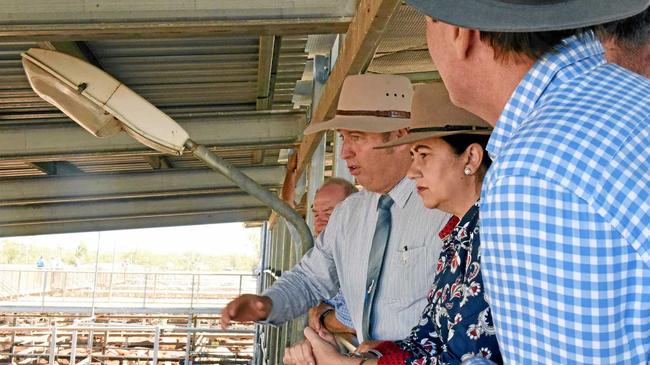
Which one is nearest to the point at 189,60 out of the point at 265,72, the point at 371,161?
the point at 265,72

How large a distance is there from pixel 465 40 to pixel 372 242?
128 centimetres

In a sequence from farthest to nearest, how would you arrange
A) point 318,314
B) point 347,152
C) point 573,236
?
point 318,314
point 347,152
point 573,236

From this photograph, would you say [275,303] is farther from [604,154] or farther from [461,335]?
[604,154]

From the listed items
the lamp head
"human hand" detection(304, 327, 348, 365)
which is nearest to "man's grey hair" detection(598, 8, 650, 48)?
"human hand" detection(304, 327, 348, 365)

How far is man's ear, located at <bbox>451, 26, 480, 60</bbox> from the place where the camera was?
1003 millimetres

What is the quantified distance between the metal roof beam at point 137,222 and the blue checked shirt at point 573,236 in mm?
9274

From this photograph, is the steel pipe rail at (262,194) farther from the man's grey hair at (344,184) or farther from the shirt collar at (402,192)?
the shirt collar at (402,192)

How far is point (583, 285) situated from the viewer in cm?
78

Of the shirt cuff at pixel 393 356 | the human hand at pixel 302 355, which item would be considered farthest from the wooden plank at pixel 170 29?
the shirt cuff at pixel 393 356

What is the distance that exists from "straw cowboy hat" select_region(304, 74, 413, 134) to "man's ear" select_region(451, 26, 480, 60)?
4.82 ft

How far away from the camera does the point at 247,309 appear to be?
219cm

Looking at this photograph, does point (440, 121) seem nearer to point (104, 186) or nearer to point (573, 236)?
point (573, 236)

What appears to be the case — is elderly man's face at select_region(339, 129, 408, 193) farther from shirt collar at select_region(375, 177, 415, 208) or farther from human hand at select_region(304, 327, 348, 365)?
human hand at select_region(304, 327, 348, 365)

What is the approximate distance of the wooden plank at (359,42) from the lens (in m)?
2.49
